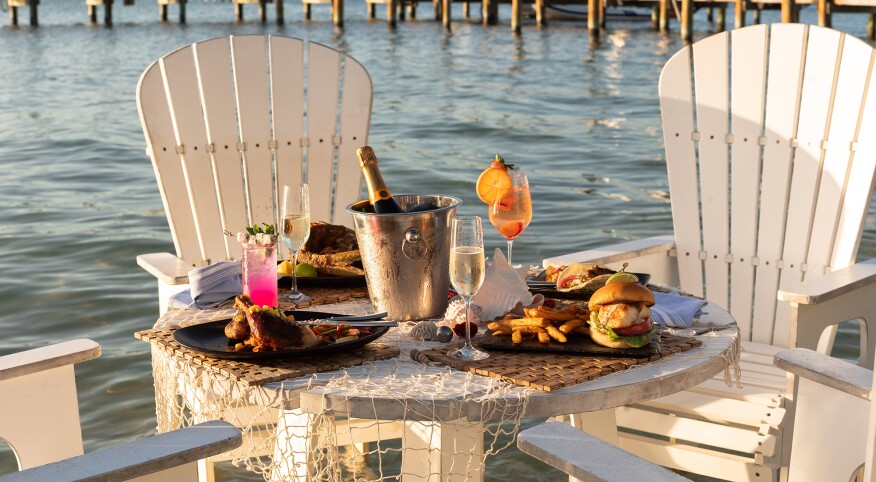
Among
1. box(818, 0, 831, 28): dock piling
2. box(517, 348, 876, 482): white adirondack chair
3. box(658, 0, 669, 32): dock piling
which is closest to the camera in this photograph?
box(517, 348, 876, 482): white adirondack chair

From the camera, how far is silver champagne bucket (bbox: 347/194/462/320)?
189 centimetres

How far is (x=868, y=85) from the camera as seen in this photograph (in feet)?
9.75

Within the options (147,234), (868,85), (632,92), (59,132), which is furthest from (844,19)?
(868,85)

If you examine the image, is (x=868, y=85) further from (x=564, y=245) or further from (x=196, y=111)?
(x=564, y=245)

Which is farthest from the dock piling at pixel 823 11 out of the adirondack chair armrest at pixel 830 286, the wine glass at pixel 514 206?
the wine glass at pixel 514 206

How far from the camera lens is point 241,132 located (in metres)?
3.38

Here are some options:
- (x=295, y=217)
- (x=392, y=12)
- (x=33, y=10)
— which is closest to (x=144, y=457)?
(x=295, y=217)

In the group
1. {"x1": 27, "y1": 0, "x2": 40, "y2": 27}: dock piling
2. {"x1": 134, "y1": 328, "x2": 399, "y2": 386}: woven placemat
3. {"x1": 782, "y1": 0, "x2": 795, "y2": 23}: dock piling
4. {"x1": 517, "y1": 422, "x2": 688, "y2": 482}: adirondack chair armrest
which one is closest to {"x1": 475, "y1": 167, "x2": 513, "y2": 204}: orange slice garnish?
{"x1": 134, "y1": 328, "x2": 399, "y2": 386}: woven placemat

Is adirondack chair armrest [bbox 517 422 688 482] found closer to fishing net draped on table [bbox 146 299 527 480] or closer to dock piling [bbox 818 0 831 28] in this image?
fishing net draped on table [bbox 146 299 527 480]

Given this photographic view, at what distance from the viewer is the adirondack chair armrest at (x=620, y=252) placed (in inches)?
110

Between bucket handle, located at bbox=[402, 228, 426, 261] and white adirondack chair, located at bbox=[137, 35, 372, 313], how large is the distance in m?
1.42

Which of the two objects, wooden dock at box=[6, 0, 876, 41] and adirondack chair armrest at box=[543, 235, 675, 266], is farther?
wooden dock at box=[6, 0, 876, 41]

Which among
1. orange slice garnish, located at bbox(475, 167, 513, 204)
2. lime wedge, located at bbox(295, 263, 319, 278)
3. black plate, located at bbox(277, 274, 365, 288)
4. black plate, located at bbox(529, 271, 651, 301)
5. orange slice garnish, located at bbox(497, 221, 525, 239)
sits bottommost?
black plate, located at bbox(277, 274, 365, 288)

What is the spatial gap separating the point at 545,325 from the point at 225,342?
532mm
